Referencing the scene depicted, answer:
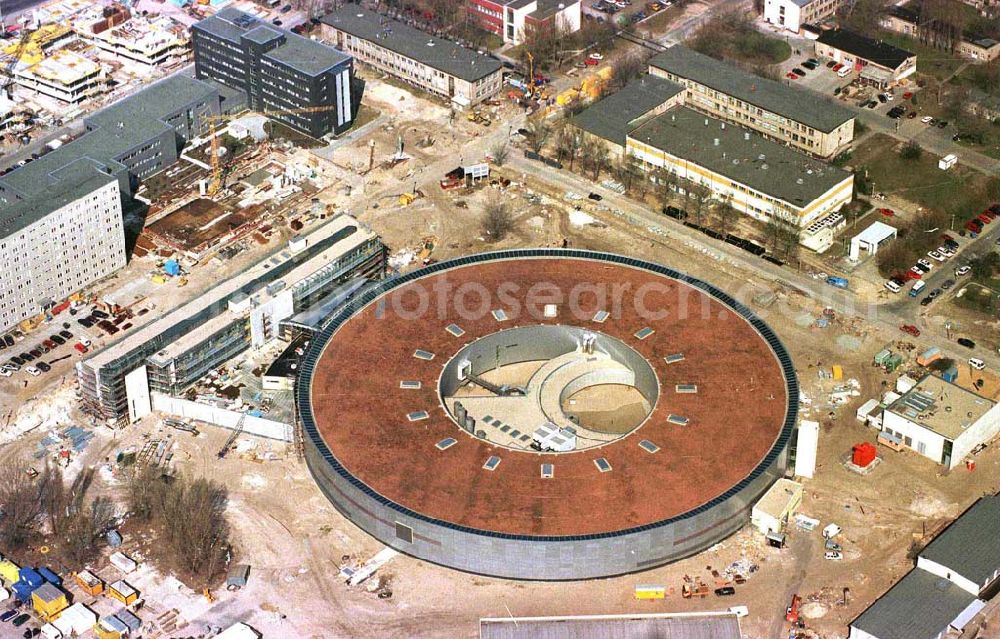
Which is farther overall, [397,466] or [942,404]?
[942,404]

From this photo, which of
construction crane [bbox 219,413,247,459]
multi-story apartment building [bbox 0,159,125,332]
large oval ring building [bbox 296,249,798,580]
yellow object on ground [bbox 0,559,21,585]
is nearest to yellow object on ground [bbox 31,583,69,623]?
yellow object on ground [bbox 0,559,21,585]

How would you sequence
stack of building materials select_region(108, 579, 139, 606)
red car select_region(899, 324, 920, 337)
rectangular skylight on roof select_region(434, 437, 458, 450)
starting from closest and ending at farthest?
1. stack of building materials select_region(108, 579, 139, 606)
2. rectangular skylight on roof select_region(434, 437, 458, 450)
3. red car select_region(899, 324, 920, 337)

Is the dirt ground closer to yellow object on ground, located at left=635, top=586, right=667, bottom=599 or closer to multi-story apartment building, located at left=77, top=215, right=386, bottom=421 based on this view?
yellow object on ground, located at left=635, top=586, right=667, bottom=599

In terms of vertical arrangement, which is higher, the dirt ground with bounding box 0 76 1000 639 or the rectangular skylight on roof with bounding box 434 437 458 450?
the rectangular skylight on roof with bounding box 434 437 458 450

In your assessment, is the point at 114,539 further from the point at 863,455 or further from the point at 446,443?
the point at 863,455

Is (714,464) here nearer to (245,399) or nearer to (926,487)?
(926,487)

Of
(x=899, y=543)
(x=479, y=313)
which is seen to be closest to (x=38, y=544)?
(x=479, y=313)

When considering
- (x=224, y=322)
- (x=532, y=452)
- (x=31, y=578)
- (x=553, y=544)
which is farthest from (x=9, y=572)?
(x=553, y=544)
